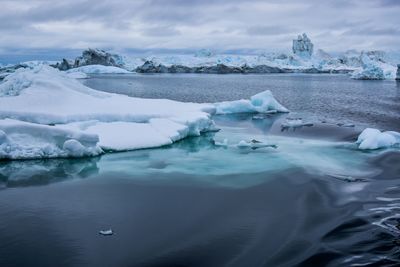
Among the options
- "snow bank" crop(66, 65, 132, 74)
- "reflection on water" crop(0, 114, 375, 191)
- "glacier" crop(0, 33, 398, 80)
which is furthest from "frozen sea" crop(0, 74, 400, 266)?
"snow bank" crop(66, 65, 132, 74)

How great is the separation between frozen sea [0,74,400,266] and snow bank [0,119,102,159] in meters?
0.32

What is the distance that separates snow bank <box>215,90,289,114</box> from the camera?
2486 cm

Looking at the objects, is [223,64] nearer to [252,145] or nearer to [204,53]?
[204,53]

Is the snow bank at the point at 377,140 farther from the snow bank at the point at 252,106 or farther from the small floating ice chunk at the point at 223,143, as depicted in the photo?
the snow bank at the point at 252,106

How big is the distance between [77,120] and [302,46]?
431 feet

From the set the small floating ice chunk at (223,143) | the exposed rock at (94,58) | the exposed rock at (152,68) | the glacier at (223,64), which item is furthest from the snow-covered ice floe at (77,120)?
the exposed rock at (94,58)

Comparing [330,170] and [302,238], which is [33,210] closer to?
[302,238]

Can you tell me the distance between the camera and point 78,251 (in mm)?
7387

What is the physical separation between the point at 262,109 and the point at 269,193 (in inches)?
599

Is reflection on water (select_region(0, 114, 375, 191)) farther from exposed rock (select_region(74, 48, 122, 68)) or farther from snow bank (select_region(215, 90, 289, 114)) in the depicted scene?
exposed rock (select_region(74, 48, 122, 68))

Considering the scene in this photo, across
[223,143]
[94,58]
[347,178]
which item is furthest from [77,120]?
[94,58]

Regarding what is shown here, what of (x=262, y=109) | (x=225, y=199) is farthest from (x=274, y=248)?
(x=262, y=109)

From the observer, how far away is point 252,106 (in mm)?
25172

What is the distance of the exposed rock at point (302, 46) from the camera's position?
455 ft
